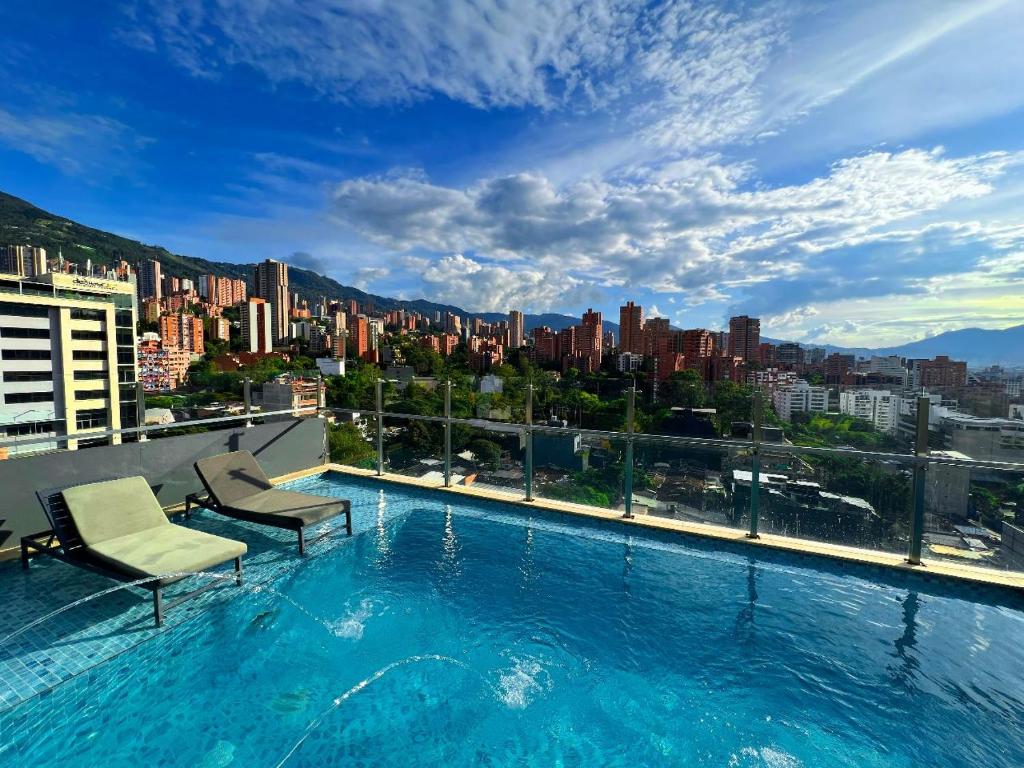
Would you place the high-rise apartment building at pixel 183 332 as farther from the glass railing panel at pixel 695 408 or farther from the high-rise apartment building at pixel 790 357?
the glass railing panel at pixel 695 408

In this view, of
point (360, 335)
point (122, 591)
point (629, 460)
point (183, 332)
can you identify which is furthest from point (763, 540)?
point (360, 335)

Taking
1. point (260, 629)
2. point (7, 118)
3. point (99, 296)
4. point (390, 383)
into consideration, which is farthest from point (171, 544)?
point (99, 296)

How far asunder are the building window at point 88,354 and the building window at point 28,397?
3471 mm

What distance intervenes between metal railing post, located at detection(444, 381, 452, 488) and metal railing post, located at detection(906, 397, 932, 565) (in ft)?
17.9

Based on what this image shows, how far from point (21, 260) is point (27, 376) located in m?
24.3

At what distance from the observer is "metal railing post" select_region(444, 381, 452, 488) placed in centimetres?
680

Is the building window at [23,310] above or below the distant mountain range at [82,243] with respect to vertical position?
below

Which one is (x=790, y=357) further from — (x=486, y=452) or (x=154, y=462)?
(x=154, y=462)

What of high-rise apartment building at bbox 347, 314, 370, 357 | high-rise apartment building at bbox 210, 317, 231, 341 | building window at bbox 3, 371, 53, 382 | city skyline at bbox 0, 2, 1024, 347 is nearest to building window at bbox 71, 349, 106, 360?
building window at bbox 3, 371, 53, 382

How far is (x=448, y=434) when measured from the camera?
6.86m

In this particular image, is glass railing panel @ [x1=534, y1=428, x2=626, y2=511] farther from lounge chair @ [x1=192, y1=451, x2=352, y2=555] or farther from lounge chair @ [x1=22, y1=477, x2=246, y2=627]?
lounge chair @ [x1=22, y1=477, x2=246, y2=627]

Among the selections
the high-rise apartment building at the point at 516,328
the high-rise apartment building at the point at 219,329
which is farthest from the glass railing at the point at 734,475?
the high-rise apartment building at the point at 219,329

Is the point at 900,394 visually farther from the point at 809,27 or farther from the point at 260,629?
the point at 260,629

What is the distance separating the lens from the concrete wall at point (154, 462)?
424 cm
